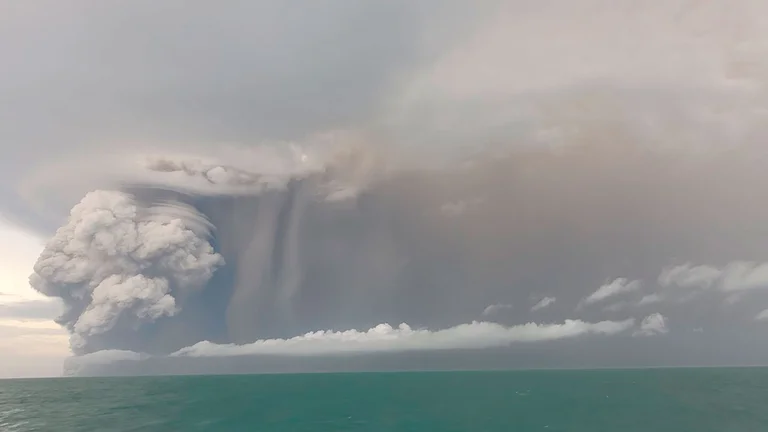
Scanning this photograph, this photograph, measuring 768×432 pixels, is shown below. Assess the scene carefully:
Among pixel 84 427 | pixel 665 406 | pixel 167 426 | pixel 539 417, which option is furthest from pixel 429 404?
pixel 84 427

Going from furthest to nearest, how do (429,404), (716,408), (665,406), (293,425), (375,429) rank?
(429,404)
(665,406)
(716,408)
(293,425)
(375,429)

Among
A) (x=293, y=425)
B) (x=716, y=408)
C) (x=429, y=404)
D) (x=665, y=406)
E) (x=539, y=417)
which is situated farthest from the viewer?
(x=429, y=404)

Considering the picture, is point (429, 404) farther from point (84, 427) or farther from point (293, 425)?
point (84, 427)

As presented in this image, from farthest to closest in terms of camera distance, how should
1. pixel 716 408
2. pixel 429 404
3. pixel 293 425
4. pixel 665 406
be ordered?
pixel 429 404 → pixel 665 406 → pixel 716 408 → pixel 293 425

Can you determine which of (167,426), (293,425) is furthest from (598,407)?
(167,426)

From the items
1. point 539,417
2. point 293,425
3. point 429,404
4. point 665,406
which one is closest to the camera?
point 293,425

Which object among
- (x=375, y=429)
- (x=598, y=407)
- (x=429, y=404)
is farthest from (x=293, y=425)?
(x=598, y=407)

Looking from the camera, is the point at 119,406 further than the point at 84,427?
Yes

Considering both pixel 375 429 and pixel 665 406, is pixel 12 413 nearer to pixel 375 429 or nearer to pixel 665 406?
pixel 375 429

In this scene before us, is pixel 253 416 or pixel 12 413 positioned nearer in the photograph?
pixel 253 416
